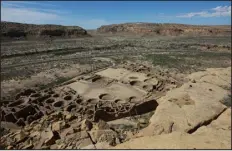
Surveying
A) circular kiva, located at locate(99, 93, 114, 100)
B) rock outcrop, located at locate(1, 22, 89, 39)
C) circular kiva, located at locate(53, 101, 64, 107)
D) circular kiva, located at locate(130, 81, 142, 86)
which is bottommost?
circular kiva, located at locate(53, 101, 64, 107)

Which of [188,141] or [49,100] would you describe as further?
[49,100]

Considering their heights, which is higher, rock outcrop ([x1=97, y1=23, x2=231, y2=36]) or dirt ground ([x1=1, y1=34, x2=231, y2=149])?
rock outcrop ([x1=97, y1=23, x2=231, y2=36])

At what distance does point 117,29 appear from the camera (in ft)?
370

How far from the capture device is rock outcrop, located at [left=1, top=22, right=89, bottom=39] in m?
71.1

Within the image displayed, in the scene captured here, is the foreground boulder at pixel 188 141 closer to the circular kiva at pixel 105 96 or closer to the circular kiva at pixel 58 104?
the circular kiva at pixel 105 96

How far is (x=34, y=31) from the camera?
7669 cm

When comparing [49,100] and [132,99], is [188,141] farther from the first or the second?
[49,100]

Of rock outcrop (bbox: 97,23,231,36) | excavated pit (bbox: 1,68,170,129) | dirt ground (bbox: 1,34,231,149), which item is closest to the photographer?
dirt ground (bbox: 1,34,231,149)

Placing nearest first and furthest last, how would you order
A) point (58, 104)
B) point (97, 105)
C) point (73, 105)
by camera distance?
point (97, 105)
point (73, 105)
point (58, 104)

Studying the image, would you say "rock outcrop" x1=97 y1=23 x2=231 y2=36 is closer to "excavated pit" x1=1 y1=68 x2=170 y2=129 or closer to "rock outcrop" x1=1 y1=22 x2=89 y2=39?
"rock outcrop" x1=1 y1=22 x2=89 y2=39

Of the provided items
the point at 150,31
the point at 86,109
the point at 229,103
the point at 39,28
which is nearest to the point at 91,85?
the point at 86,109

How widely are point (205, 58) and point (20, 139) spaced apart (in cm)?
3516

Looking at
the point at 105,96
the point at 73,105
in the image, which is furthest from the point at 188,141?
the point at 105,96

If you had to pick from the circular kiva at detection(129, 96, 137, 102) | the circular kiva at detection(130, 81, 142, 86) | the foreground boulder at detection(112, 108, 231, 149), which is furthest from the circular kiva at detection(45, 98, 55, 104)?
the foreground boulder at detection(112, 108, 231, 149)
